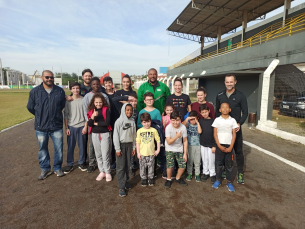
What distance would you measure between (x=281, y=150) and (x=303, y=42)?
666cm

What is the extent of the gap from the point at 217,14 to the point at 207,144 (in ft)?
74.2

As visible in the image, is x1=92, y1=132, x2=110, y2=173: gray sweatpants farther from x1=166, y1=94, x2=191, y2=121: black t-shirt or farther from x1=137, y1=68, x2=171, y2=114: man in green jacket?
x1=166, y1=94, x2=191, y2=121: black t-shirt

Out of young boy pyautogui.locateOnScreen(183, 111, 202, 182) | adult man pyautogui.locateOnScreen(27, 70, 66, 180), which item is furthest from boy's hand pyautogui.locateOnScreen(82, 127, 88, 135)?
young boy pyautogui.locateOnScreen(183, 111, 202, 182)

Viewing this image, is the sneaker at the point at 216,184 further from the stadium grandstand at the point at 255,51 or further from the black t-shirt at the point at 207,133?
the stadium grandstand at the point at 255,51

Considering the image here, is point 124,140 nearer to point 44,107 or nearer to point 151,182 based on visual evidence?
point 151,182

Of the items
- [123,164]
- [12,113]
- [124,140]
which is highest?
[124,140]

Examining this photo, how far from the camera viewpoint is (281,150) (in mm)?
5484

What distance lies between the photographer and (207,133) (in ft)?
11.7

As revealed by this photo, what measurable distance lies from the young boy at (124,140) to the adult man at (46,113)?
134 cm

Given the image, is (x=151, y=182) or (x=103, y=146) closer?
(x=151, y=182)

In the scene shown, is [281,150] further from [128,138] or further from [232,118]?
[128,138]

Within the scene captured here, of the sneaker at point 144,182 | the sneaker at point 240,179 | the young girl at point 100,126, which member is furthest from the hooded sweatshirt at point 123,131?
the sneaker at point 240,179

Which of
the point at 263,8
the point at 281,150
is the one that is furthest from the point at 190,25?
the point at 281,150

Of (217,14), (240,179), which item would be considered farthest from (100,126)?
(217,14)
